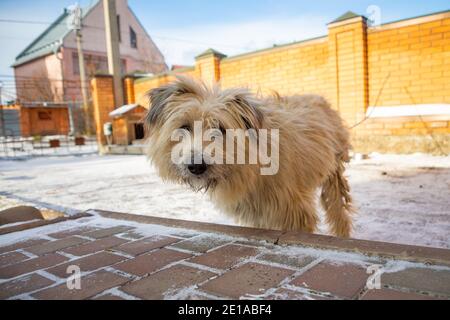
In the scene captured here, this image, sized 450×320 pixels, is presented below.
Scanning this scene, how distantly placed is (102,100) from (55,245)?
47.0 feet

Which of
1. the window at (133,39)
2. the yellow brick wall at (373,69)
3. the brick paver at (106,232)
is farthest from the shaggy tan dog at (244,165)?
the window at (133,39)

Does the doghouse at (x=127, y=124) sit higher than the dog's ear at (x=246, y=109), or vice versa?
the doghouse at (x=127, y=124)

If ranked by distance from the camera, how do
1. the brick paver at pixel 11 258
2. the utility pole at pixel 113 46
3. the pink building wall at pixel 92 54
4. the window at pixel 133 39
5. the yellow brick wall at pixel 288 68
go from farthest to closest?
the window at pixel 133 39
the pink building wall at pixel 92 54
the utility pole at pixel 113 46
the yellow brick wall at pixel 288 68
the brick paver at pixel 11 258

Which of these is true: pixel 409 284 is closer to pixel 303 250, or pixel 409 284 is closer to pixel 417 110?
pixel 303 250

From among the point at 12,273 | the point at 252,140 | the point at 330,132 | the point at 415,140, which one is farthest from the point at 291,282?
the point at 415,140

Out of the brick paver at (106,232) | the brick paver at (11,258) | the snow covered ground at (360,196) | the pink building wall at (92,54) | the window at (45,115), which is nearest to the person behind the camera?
the brick paver at (11,258)

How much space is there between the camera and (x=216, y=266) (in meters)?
1.61

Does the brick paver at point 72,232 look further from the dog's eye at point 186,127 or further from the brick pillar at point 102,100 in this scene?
the brick pillar at point 102,100

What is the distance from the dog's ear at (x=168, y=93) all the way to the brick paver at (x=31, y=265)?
1200mm

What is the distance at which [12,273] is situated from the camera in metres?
1.67

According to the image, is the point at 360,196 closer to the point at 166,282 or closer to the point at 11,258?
the point at 166,282

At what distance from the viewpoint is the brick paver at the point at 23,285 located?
56.6 inches

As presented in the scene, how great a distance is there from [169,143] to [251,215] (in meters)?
0.86

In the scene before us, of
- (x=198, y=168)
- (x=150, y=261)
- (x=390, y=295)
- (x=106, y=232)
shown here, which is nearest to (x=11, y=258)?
(x=106, y=232)
